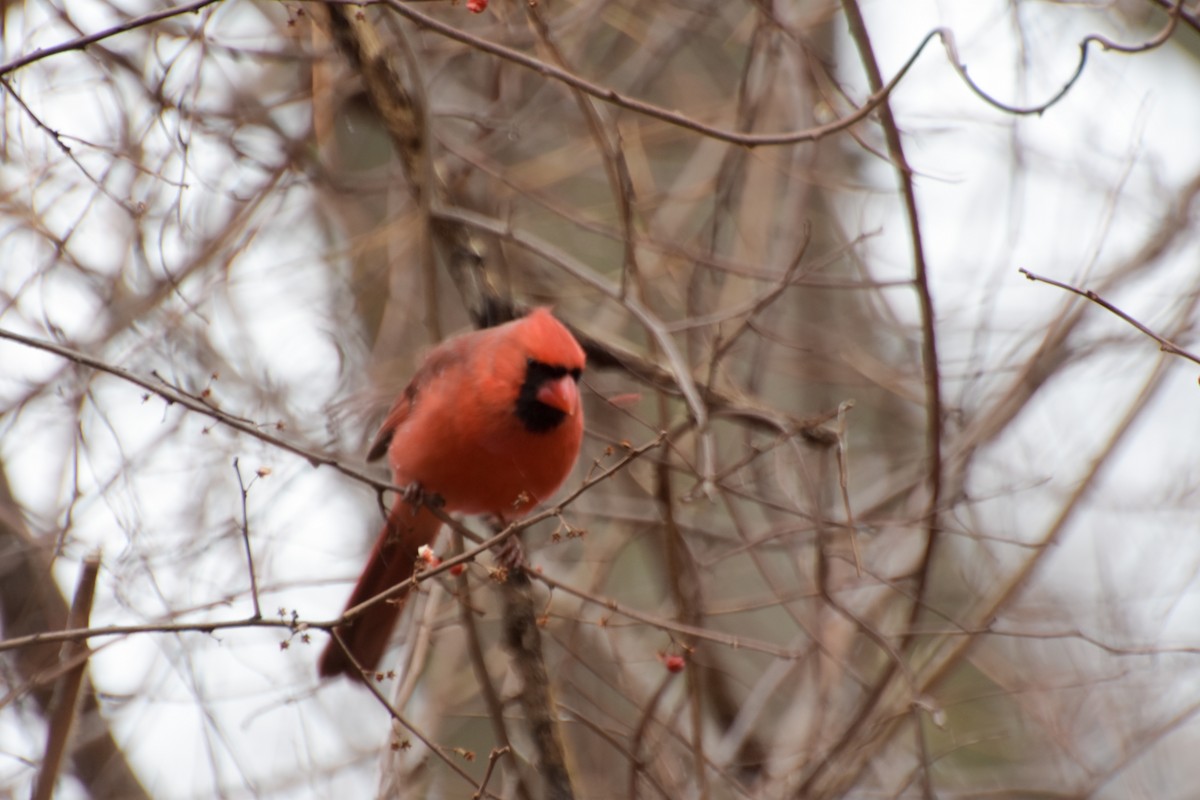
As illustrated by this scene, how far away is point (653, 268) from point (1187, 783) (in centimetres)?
250

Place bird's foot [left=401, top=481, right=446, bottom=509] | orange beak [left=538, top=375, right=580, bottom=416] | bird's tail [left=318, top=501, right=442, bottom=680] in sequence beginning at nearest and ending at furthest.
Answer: orange beak [left=538, top=375, right=580, bottom=416]
bird's foot [left=401, top=481, right=446, bottom=509]
bird's tail [left=318, top=501, right=442, bottom=680]

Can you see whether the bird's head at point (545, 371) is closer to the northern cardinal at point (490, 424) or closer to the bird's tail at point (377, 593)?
the northern cardinal at point (490, 424)

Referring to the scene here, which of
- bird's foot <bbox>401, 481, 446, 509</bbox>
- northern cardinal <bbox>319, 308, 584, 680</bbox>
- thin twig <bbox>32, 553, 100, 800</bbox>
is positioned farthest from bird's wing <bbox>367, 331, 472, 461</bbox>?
thin twig <bbox>32, 553, 100, 800</bbox>

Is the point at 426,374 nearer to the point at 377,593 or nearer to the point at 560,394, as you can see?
the point at 560,394

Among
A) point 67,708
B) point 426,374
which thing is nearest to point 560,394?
point 426,374

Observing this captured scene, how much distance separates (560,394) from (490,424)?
0.67 ft

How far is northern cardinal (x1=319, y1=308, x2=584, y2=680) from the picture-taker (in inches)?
120

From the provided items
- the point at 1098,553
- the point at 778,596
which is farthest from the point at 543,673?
the point at 1098,553

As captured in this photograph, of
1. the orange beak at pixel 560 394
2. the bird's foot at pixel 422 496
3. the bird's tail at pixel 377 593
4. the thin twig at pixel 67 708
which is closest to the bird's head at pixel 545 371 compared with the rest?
the orange beak at pixel 560 394

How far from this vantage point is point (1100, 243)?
3600 mm

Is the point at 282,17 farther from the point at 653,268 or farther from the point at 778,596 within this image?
the point at 778,596

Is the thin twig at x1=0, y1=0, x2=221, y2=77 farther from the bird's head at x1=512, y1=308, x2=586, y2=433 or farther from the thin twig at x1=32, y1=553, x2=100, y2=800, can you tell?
the bird's head at x1=512, y1=308, x2=586, y2=433

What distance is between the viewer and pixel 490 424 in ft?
10.2

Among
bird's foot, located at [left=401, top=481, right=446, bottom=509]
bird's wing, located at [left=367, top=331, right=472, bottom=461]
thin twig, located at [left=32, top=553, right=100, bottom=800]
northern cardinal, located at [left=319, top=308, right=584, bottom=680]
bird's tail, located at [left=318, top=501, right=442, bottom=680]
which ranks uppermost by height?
bird's wing, located at [left=367, top=331, right=472, bottom=461]
